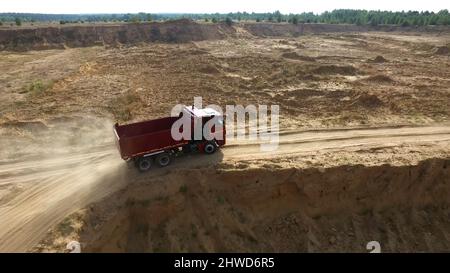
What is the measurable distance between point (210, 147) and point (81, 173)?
573 cm

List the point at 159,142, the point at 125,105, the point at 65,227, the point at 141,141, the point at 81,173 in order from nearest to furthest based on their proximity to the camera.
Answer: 1. the point at 65,227
2. the point at 141,141
3. the point at 159,142
4. the point at 81,173
5. the point at 125,105

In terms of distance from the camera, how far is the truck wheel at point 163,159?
1598cm

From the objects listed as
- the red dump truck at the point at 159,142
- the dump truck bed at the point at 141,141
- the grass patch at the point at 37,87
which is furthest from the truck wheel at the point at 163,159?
the grass patch at the point at 37,87

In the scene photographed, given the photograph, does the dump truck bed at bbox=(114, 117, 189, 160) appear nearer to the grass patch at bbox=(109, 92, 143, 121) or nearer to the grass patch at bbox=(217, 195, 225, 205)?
the grass patch at bbox=(217, 195, 225, 205)

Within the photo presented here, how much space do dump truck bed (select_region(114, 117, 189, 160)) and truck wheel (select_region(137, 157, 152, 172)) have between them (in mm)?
352

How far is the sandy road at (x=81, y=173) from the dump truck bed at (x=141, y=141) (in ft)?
3.33

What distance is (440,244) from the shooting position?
16.2 meters

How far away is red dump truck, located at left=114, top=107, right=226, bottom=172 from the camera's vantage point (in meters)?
15.2

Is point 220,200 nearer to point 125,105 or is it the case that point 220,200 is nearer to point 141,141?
point 141,141

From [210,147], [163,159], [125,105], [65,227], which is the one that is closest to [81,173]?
[65,227]

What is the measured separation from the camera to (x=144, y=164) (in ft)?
52.1

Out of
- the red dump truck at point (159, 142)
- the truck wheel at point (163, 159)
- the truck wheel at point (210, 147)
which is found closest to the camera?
the red dump truck at point (159, 142)

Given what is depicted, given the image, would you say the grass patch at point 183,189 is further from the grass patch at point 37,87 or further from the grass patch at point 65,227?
the grass patch at point 37,87

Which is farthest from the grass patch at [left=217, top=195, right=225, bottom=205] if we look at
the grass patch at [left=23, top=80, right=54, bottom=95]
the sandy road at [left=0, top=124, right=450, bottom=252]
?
the grass patch at [left=23, top=80, right=54, bottom=95]
